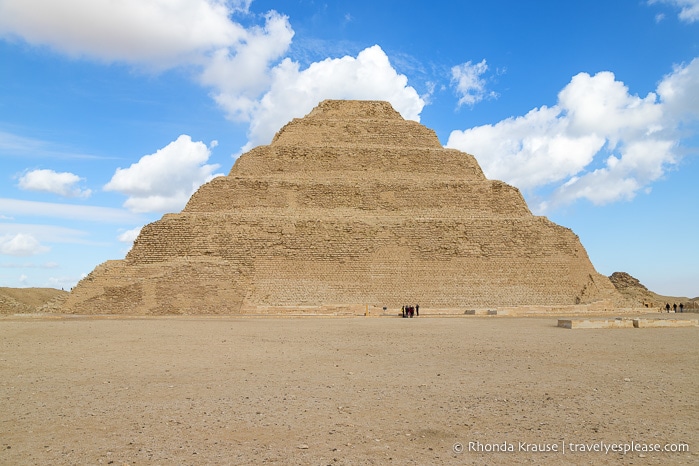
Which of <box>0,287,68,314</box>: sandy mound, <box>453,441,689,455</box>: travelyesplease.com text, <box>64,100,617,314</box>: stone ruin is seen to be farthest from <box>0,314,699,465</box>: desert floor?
<box>0,287,68,314</box>: sandy mound

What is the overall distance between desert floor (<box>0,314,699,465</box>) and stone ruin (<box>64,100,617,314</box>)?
15.4 metres

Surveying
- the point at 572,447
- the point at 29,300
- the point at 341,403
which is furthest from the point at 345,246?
the point at 572,447

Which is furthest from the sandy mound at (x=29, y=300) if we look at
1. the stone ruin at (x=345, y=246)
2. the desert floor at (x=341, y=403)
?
the desert floor at (x=341, y=403)

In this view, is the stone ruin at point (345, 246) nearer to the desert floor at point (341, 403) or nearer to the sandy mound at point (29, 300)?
the sandy mound at point (29, 300)

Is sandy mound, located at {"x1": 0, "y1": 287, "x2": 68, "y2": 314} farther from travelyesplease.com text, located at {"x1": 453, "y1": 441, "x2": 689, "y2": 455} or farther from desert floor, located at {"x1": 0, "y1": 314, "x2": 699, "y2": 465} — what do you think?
travelyesplease.com text, located at {"x1": 453, "y1": 441, "x2": 689, "y2": 455}

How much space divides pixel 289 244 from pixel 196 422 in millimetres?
24387

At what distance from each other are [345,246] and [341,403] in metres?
23.5

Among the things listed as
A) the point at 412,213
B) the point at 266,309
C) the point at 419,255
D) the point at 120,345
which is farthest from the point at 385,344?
the point at 412,213

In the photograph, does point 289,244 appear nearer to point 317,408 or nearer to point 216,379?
point 216,379

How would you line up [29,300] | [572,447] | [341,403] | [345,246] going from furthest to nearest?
[29,300] < [345,246] < [341,403] < [572,447]

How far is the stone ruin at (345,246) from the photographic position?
92.5ft

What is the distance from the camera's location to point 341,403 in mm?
7023

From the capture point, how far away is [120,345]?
1303cm

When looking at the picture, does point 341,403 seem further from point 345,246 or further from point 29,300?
point 29,300
